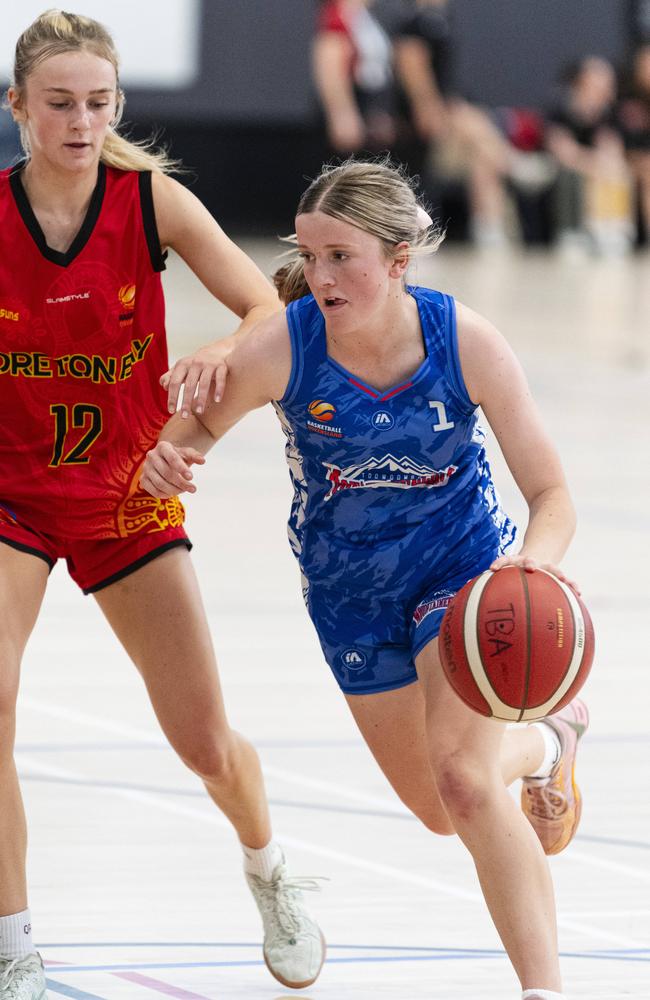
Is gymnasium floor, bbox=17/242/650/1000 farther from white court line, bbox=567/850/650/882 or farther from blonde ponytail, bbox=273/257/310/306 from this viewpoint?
blonde ponytail, bbox=273/257/310/306

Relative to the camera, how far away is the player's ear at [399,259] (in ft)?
13.0

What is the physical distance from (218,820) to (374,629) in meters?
1.50

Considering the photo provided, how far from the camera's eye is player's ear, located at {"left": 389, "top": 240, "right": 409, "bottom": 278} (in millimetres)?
3949

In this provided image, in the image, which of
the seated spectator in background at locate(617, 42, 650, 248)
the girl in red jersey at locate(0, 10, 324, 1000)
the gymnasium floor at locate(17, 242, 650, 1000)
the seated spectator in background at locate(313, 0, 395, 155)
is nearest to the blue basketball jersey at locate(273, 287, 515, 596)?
the girl in red jersey at locate(0, 10, 324, 1000)

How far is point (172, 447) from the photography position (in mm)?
3943

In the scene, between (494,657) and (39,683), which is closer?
(494,657)

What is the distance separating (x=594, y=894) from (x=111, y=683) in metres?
2.47

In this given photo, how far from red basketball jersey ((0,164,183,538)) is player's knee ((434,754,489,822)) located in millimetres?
1034

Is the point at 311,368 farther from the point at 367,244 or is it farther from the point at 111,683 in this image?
the point at 111,683

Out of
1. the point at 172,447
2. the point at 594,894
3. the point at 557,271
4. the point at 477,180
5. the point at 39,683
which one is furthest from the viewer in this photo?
the point at 477,180

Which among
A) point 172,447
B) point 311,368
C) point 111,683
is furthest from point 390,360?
point 111,683

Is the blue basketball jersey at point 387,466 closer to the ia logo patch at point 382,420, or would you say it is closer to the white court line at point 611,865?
the ia logo patch at point 382,420

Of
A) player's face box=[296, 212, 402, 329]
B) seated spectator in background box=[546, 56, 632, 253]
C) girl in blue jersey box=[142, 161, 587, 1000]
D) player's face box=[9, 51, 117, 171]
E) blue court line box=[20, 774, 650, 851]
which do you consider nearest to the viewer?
girl in blue jersey box=[142, 161, 587, 1000]

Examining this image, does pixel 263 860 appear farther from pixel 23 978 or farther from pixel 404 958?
pixel 23 978
